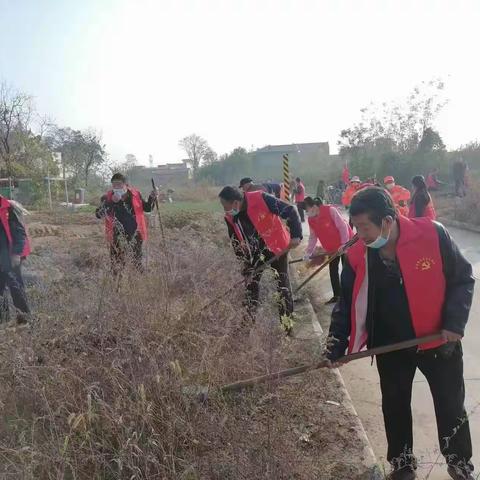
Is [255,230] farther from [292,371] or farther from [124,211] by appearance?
[124,211]

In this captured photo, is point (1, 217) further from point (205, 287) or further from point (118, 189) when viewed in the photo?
point (205, 287)

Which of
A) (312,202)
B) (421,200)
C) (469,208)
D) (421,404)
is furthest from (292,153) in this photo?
(421,404)

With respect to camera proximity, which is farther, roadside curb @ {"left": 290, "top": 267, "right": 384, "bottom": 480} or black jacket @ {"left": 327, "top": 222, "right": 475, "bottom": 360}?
roadside curb @ {"left": 290, "top": 267, "right": 384, "bottom": 480}

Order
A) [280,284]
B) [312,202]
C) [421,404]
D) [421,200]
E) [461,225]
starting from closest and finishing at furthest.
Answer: [421,404]
[280,284]
[312,202]
[421,200]
[461,225]

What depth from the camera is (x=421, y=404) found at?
3602 mm

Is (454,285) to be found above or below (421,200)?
below

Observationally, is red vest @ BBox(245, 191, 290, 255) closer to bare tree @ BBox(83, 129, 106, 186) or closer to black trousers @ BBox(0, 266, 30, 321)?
black trousers @ BBox(0, 266, 30, 321)

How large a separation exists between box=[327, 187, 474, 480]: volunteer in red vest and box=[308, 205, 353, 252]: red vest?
3.29m

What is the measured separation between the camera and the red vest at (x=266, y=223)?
451cm

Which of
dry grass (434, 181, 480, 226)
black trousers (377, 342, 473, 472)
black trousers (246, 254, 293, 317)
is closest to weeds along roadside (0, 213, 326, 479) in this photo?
black trousers (377, 342, 473, 472)

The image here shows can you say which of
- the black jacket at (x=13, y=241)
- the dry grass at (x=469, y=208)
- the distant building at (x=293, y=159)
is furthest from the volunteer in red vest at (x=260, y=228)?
the distant building at (x=293, y=159)

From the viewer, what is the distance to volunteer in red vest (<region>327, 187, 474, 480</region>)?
228 centimetres

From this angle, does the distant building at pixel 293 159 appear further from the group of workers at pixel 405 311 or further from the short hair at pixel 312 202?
the group of workers at pixel 405 311

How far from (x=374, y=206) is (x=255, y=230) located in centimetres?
238
